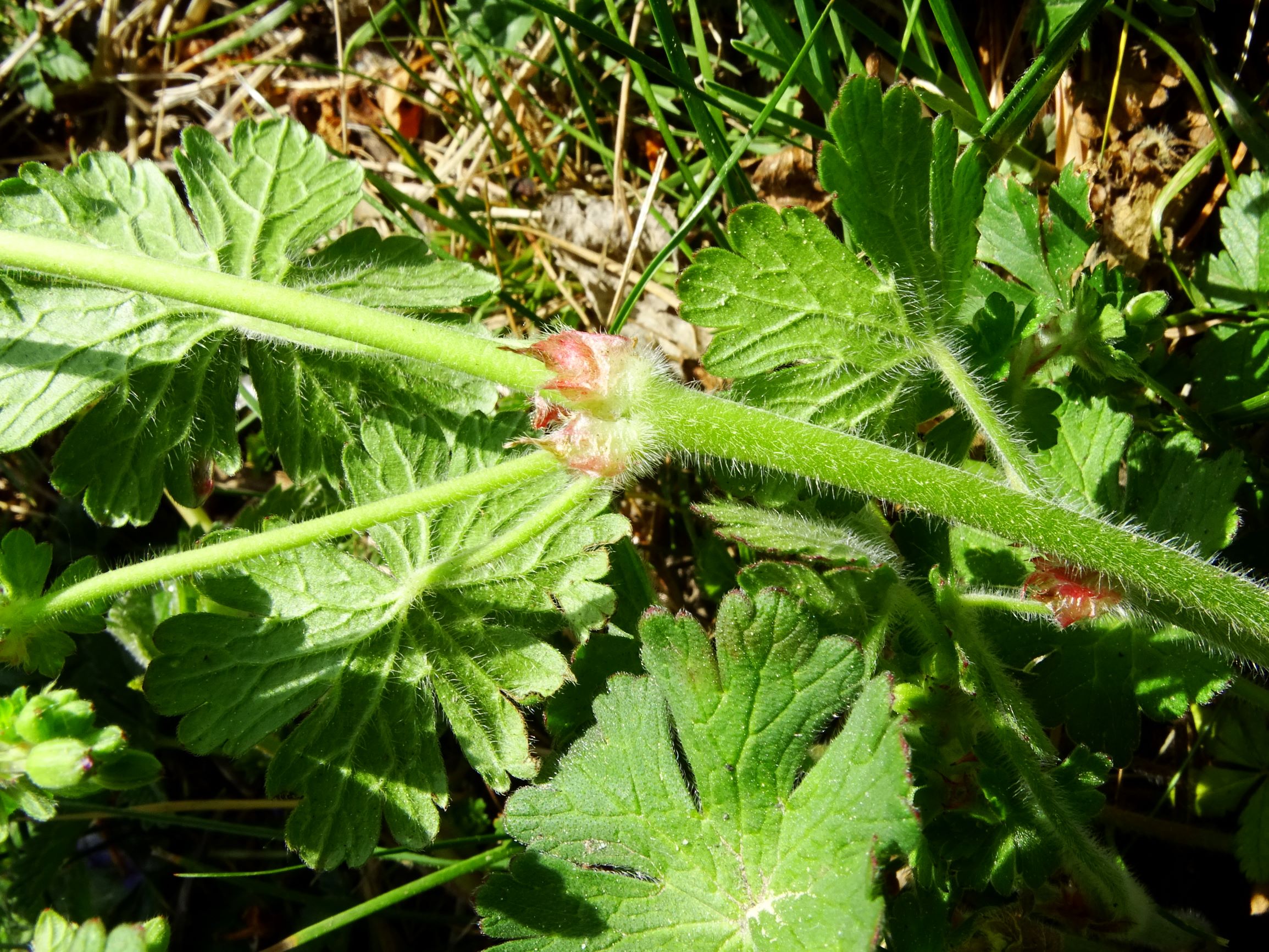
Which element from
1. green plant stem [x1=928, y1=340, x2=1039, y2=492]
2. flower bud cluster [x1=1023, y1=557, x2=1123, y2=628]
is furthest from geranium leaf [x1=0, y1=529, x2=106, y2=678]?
flower bud cluster [x1=1023, y1=557, x2=1123, y2=628]

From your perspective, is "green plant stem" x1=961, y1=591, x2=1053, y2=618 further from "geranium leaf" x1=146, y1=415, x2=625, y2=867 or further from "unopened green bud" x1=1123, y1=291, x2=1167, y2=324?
"geranium leaf" x1=146, y1=415, x2=625, y2=867

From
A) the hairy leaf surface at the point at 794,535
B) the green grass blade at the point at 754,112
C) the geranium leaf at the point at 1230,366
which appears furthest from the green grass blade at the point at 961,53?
the hairy leaf surface at the point at 794,535

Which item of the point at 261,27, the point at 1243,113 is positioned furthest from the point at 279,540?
the point at 261,27

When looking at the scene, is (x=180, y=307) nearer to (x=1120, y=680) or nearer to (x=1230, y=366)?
(x=1120, y=680)

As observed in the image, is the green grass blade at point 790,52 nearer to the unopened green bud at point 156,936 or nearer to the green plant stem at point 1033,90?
the green plant stem at point 1033,90

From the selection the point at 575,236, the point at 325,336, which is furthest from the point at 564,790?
the point at 575,236

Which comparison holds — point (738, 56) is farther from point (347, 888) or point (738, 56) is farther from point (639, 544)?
point (347, 888)
